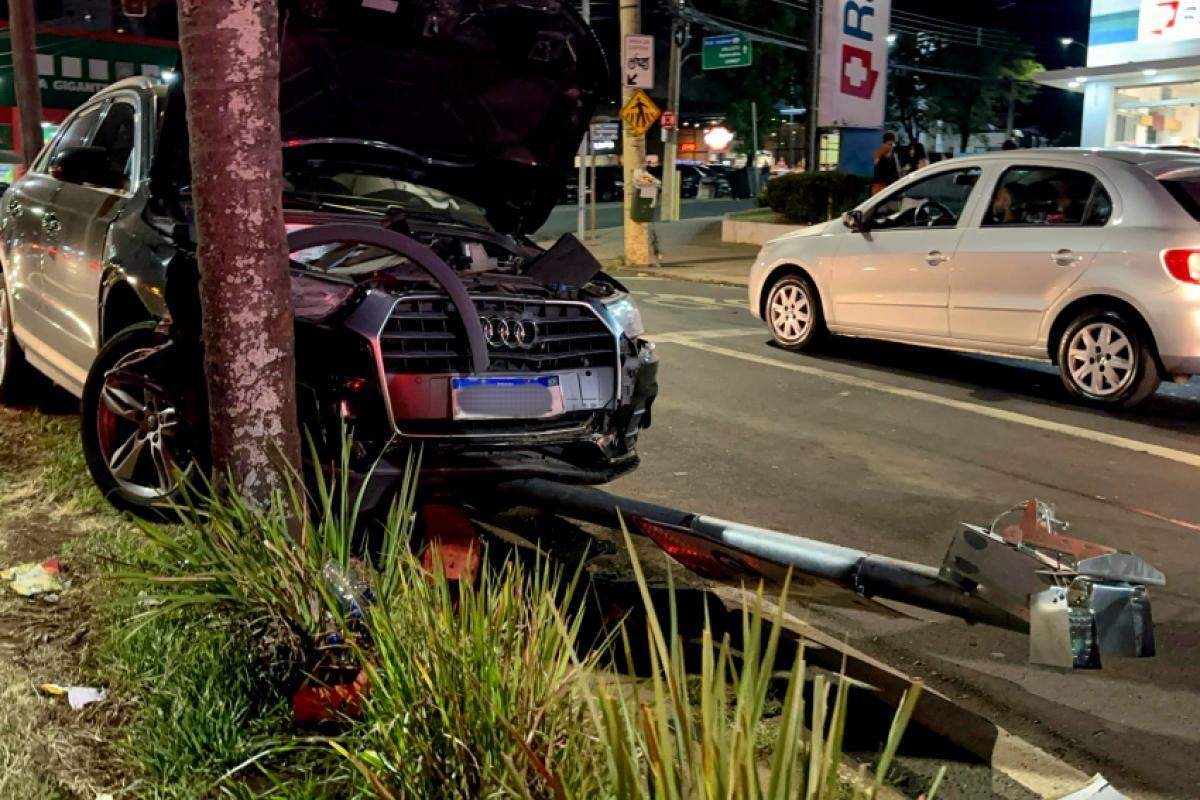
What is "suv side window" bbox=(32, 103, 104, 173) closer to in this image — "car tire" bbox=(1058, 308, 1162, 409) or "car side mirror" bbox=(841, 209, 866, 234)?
"car side mirror" bbox=(841, 209, 866, 234)

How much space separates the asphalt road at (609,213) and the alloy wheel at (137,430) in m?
21.7

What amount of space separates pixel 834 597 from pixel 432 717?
163cm

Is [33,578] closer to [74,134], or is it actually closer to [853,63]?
[74,134]

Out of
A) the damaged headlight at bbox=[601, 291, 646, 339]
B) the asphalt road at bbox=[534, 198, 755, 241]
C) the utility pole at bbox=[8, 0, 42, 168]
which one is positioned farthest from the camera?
the asphalt road at bbox=[534, 198, 755, 241]

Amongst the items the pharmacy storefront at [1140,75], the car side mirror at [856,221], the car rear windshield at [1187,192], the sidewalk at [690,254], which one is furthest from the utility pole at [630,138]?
the pharmacy storefront at [1140,75]

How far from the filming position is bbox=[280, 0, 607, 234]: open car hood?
569cm

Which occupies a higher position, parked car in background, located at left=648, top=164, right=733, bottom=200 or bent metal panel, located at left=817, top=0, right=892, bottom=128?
bent metal panel, located at left=817, top=0, right=892, bottom=128

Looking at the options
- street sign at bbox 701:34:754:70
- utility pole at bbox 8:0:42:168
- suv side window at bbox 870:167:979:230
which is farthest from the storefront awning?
utility pole at bbox 8:0:42:168

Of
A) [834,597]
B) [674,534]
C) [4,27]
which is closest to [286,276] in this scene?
[674,534]

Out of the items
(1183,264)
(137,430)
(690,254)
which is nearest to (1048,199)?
(1183,264)

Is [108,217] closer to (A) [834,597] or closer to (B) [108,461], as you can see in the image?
(B) [108,461]

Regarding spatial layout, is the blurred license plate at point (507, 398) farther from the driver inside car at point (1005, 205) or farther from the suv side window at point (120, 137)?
the driver inside car at point (1005, 205)

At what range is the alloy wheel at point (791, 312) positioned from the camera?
407 inches

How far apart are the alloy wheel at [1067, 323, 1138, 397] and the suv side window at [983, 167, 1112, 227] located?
0.76 m
